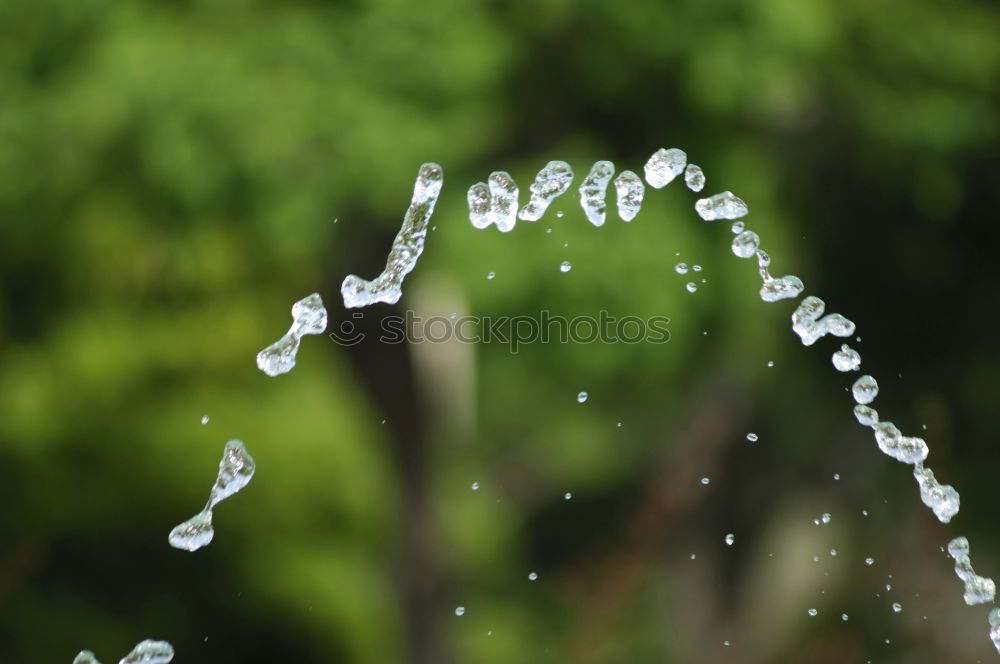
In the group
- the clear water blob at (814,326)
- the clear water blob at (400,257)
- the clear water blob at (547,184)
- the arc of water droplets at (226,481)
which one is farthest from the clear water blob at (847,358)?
the arc of water droplets at (226,481)

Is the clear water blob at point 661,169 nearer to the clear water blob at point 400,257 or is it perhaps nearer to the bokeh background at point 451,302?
the clear water blob at point 400,257

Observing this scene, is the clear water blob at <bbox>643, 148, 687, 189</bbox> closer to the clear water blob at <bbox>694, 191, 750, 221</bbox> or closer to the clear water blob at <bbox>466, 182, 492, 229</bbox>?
the clear water blob at <bbox>694, 191, 750, 221</bbox>

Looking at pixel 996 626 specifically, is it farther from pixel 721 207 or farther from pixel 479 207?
pixel 479 207

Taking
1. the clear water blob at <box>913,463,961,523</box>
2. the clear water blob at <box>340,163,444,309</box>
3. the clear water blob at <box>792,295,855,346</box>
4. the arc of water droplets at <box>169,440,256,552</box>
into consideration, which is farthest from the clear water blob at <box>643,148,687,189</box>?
the arc of water droplets at <box>169,440,256,552</box>

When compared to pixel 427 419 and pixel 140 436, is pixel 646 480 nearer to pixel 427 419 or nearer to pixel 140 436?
pixel 427 419

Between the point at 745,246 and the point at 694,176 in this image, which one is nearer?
the point at 745,246

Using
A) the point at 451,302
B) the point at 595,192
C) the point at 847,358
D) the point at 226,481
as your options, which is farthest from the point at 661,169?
the point at 451,302
